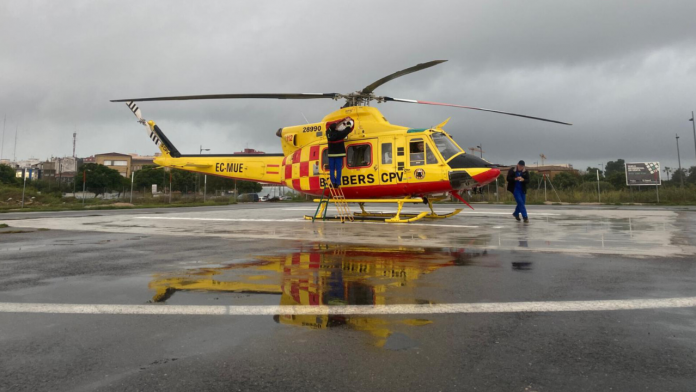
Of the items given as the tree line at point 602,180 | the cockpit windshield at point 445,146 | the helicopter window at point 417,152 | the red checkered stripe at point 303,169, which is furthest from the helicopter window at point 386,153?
the tree line at point 602,180

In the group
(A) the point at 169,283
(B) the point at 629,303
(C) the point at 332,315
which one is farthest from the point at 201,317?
(B) the point at 629,303

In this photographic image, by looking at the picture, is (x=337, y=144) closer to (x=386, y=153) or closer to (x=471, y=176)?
(x=386, y=153)

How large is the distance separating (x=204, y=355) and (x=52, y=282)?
9.67 ft

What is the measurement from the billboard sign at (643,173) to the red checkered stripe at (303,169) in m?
29.5

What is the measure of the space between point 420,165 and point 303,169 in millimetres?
4054

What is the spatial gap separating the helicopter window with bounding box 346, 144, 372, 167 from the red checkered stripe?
1.10 meters

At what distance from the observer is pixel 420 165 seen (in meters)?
11.0

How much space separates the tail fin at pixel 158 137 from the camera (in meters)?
16.6

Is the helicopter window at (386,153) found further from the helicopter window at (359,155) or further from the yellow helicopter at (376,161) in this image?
the helicopter window at (359,155)

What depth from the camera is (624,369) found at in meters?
1.88

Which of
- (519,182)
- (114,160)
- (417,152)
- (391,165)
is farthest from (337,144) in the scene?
(114,160)

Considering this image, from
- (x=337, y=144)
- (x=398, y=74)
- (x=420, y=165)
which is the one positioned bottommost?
(x=420, y=165)

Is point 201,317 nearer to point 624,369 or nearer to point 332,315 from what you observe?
point 332,315

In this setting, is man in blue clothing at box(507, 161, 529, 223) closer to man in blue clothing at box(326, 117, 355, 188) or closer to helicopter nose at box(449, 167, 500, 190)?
helicopter nose at box(449, 167, 500, 190)
